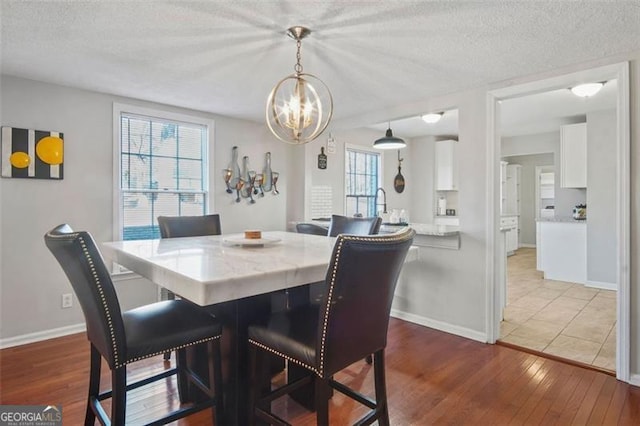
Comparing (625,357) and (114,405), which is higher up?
(114,405)

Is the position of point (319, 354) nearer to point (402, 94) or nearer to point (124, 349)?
point (124, 349)

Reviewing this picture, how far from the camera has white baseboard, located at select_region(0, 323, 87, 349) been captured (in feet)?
9.49

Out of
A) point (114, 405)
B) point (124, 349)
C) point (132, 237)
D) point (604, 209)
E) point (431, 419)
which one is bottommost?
point (431, 419)

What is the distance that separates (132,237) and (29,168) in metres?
1.03

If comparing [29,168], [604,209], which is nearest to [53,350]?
[29,168]

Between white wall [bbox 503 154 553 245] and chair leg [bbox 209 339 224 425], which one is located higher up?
white wall [bbox 503 154 553 245]

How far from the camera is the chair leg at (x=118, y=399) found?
139 centimetres

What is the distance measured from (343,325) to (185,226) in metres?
2.04

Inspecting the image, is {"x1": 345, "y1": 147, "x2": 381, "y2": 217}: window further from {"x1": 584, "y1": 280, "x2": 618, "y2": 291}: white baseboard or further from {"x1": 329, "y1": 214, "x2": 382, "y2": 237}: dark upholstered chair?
{"x1": 584, "y1": 280, "x2": 618, "y2": 291}: white baseboard

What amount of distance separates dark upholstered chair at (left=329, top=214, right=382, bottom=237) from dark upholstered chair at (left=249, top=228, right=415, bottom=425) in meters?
1.05

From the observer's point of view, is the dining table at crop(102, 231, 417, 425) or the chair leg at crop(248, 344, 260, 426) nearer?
the dining table at crop(102, 231, 417, 425)

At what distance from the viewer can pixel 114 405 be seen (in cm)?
139

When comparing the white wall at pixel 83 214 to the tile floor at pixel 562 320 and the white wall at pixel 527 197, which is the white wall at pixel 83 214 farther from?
the white wall at pixel 527 197

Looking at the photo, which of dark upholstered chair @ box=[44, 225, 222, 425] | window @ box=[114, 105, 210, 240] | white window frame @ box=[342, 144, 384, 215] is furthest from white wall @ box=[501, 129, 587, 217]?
dark upholstered chair @ box=[44, 225, 222, 425]
